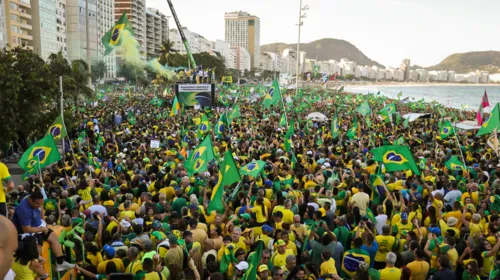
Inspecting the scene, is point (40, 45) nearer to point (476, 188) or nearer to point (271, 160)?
point (271, 160)

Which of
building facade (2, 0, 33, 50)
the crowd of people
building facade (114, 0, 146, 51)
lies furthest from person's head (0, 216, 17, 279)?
building facade (114, 0, 146, 51)

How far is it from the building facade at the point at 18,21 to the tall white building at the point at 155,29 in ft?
213

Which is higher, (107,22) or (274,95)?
(107,22)

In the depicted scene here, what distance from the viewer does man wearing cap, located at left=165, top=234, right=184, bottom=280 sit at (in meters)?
→ 5.48

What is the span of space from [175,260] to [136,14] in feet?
429

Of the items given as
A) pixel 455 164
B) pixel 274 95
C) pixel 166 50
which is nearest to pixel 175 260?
pixel 455 164

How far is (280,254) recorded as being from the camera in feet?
18.6

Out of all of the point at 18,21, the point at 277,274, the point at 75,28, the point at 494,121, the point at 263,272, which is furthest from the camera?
the point at 75,28

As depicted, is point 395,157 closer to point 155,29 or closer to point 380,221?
point 380,221

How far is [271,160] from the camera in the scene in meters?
12.1

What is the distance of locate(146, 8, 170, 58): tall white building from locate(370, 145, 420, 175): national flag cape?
132m

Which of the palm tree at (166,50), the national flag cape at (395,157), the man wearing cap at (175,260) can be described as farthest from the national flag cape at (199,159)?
the palm tree at (166,50)

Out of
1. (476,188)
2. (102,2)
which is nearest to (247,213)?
(476,188)

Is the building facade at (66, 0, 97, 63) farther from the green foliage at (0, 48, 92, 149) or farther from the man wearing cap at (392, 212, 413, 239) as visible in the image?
the man wearing cap at (392, 212, 413, 239)
